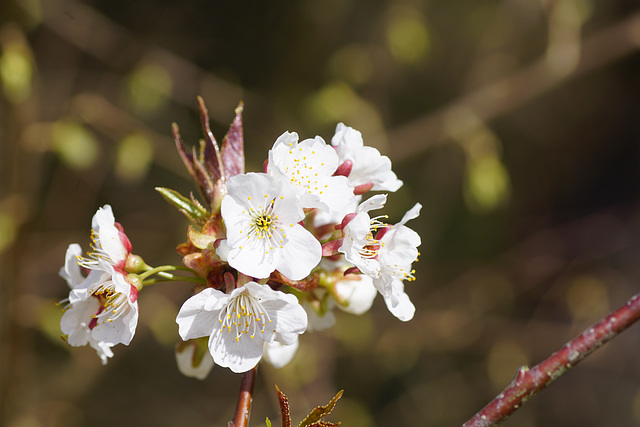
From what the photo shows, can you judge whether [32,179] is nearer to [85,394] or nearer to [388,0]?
[85,394]

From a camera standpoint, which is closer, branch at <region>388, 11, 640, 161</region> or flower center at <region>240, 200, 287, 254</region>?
flower center at <region>240, 200, 287, 254</region>

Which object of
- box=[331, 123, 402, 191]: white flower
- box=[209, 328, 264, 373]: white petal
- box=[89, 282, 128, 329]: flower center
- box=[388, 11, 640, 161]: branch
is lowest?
box=[209, 328, 264, 373]: white petal

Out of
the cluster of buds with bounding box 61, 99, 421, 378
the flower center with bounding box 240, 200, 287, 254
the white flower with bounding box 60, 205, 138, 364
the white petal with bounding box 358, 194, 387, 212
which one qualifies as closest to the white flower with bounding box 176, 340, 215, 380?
the cluster of buds with bounding box 61, 99, 421, 378

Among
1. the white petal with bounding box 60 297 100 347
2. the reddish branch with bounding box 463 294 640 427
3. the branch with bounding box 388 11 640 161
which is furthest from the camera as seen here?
the branch with bounding box 388 11 640 161

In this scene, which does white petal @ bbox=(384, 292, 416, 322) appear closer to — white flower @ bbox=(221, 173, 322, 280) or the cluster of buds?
the cluster of buds

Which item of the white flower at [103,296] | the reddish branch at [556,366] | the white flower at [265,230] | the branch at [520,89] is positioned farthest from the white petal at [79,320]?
the branch at [520,89]

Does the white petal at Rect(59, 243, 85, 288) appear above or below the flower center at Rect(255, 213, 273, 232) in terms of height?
above

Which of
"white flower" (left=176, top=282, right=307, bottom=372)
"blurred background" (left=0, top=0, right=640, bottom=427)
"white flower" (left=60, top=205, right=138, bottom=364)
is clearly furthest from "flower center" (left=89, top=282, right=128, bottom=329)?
"blurred background" (left=0, top=0, right=640, bottom=427)

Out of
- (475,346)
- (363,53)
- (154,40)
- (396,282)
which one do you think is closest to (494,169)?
(363,53)

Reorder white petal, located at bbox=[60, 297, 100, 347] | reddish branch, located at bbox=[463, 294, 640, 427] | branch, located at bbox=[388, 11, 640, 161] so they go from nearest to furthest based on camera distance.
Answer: reddish branch, located at bbox=[463, 294, 640, 427] < white petal, located at bbox=[60, 297, 100, 347] < branch, located at bbox=[388, 11, 640, 161]
